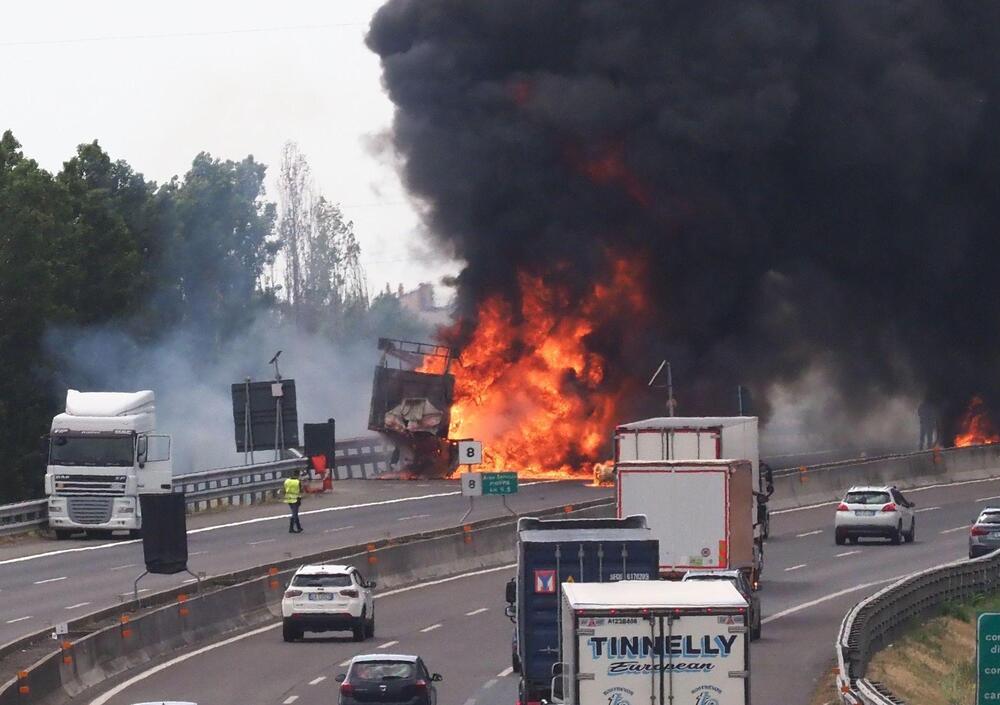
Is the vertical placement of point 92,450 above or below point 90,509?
above

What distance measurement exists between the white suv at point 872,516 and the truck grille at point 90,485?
18.9 meters

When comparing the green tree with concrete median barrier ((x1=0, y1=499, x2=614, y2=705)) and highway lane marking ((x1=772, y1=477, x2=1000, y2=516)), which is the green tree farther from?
highway lane marking ((x1=772, y1=477, x2=1000, y2=516))

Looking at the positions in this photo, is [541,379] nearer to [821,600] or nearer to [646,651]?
[821,600]

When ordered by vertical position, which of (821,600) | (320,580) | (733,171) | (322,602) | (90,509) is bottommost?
(821,600)

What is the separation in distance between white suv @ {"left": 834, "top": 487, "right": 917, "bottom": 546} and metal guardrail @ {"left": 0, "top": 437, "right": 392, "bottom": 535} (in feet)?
67.7

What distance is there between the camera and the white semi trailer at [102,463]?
50.6 metres

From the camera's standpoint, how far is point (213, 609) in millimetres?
35188

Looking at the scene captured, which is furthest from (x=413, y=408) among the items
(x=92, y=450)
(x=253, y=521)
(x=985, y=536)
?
(x=985, y=536)

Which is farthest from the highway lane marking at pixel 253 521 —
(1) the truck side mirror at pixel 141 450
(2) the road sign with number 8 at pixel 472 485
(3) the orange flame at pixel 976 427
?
(3) the orange flame at pixel 976 427

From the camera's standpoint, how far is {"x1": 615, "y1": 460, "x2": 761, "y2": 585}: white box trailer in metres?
34.4

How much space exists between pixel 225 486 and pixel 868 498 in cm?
2190

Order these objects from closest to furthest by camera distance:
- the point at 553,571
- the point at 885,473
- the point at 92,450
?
the point at 553,571 < the point at 92,450 < the point at 885,473

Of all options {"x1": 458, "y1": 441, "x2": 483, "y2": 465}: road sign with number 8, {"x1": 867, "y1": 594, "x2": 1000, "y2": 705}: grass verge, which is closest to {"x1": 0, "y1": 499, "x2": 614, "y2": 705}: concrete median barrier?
{"x1": 458, "y1": 441, "x2": 483, "y2": 465}: road sign with number 8

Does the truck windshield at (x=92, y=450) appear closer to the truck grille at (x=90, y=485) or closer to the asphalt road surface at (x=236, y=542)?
the truck grille at (x=90, y=485)
